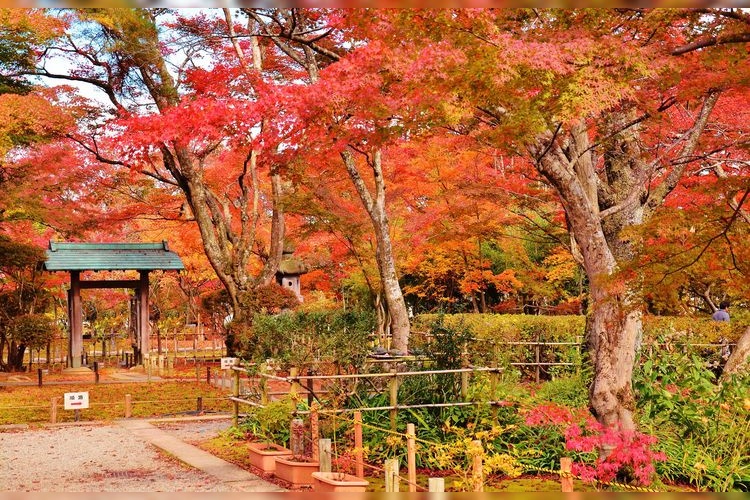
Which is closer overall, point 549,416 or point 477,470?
point 477,470

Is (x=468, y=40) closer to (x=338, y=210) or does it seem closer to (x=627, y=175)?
(x=627, y=175)

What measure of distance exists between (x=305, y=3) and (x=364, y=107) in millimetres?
10497

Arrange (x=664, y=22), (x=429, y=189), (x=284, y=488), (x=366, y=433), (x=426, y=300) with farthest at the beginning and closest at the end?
(x=426, y=300) → (x=429, y=189) → (x=366, y=433) → (x=284, y=488) → (x=664, y=22)

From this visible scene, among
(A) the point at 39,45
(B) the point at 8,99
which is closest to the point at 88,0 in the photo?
(B) the point at 8,99

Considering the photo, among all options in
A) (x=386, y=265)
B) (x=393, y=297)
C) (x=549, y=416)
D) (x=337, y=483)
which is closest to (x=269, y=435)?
(x=549, y=416)

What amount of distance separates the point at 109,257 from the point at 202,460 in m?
13.0

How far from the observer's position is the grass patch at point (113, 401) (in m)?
13.0

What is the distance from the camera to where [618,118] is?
946 cm

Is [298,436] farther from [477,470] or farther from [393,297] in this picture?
[393,297]

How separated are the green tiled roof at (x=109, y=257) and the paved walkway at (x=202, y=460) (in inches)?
352

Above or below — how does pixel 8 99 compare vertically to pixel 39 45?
below

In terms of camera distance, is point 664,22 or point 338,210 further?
point 338,210

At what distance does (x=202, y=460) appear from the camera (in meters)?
8.95

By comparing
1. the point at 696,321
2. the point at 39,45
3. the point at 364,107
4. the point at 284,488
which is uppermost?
the point at 39,45
